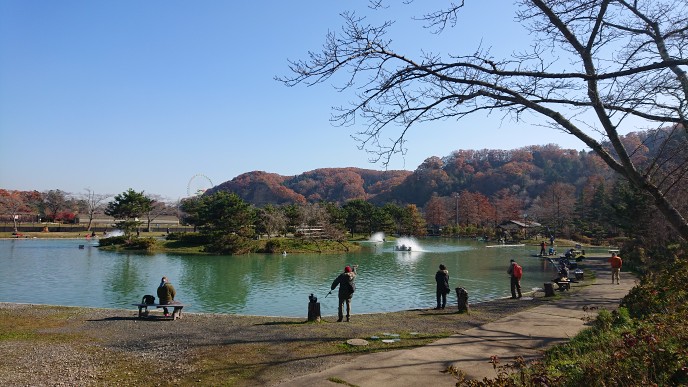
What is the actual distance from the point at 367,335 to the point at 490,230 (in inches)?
2533

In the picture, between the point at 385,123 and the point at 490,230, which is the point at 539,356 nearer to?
the point at 385,123

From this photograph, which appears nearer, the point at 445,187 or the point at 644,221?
the point at 644,221

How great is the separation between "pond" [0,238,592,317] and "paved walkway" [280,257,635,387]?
5715mm

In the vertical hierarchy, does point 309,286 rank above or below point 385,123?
below

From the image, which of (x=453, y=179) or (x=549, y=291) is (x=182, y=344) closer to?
(x=549, y=291)

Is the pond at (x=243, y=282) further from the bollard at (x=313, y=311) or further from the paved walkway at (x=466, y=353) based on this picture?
the paved walkway at (x=466, y=353)

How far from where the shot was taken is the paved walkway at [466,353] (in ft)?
21.4

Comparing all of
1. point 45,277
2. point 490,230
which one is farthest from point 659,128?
point 490,230

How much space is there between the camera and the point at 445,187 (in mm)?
122938

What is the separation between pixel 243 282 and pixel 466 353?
17302 mm

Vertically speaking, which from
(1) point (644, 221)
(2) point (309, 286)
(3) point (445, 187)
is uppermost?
(3) point (445, 187)

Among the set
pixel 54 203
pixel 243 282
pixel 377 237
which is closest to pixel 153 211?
pixel 54 203

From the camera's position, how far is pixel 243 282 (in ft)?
76.6

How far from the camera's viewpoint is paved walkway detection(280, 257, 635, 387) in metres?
6.51
